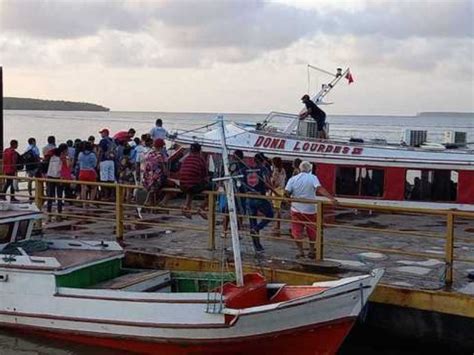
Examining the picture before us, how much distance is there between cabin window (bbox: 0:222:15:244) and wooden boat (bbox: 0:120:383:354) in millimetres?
18

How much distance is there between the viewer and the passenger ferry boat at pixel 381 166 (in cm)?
1695

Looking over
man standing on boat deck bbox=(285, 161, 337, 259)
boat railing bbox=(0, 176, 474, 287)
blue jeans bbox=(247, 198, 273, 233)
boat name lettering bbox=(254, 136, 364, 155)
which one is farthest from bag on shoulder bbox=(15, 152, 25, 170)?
man standing on boat deck bbox=(285, 161, 337, 259)

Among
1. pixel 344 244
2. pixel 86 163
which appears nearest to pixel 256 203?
pixel 344 244

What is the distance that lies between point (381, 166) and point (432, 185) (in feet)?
4.21

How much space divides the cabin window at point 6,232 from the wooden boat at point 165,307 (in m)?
0.02

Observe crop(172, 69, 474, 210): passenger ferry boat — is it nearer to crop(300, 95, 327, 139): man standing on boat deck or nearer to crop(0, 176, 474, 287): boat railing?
crop(300, 95, 327, 139): man standing on boat deck

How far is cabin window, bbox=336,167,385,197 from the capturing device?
17375mm

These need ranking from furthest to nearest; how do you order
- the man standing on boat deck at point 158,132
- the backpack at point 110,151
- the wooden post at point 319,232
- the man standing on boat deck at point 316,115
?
the man standing on boat deck at point 158,132 → the man standing on boat deck at point 316,115 → the backpack at point 110,151 → the wooden post at point 319,232

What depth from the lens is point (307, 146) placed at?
17984 mm

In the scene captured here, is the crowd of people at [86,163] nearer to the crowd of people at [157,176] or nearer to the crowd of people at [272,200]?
the crowd of people at [157,176]

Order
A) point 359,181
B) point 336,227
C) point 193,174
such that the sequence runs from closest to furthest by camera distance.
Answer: point 193,174 < point 336,227 < point 359,181

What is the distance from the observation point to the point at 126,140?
61.7 feet

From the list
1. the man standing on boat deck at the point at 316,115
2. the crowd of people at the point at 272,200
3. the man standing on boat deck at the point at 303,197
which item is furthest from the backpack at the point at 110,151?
the man standing on boat deck at the point at 303,197

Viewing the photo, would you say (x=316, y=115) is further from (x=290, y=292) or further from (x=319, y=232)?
(x=290, y=292)
